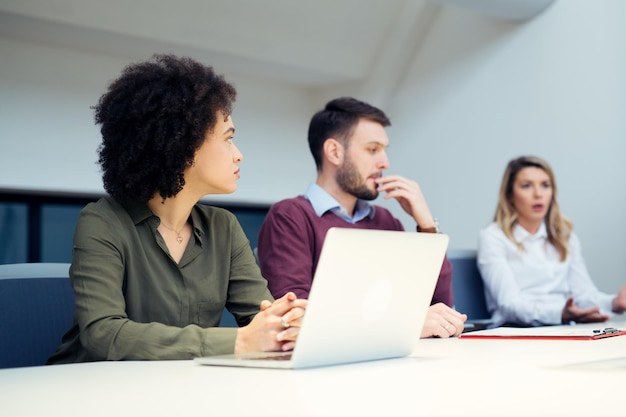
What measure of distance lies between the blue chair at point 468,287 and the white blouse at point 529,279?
→ 5cm

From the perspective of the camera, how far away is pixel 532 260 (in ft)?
12.6

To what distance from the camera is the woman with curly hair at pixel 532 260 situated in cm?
358

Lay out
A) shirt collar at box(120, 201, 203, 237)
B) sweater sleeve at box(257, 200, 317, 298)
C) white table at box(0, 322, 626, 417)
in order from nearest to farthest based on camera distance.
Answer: white table at box(0, 322, 626, 417)
shirt collar at box(120, 201, 203, 237)
sweater sleeve at box(257, 200, 317, 298)

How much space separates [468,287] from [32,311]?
87.8 inches

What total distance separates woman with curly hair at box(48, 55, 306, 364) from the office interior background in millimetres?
2367

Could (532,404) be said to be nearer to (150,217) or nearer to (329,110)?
(150,217)

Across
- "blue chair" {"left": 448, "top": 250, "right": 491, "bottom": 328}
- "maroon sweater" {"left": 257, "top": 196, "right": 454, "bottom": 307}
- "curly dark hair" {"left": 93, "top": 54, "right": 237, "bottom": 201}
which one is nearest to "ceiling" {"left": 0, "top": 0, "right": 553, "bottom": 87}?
"blue chair" {"left": 448, "top": 250, "right": 491, "bottom": 328}

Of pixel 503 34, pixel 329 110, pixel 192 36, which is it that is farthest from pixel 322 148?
pixel 503 34

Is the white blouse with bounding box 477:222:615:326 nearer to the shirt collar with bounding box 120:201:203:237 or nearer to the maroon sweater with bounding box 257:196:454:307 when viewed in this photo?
the maroon sweater with bounding box 257:196:454:307

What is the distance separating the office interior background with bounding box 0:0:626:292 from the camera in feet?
15.0

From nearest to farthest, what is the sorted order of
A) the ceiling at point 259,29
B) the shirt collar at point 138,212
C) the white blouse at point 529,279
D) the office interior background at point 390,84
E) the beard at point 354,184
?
the shirt collar at point 138,212 < the beard at point 354,184 < the white blouse at point 529,279 < the ceiling at point 259,29 < the office interior background at point 390,84

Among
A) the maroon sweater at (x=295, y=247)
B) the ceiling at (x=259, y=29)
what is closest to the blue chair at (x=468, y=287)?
the maroon sweater at (x=295, y=247)

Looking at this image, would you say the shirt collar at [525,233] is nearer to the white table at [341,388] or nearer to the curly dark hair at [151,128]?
the curly dark hair at [151,128]

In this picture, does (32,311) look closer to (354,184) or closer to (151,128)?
(151,128)
